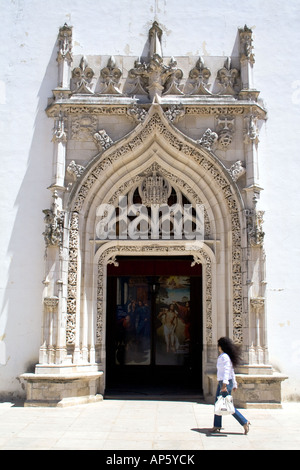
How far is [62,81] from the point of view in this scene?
36.5 ft

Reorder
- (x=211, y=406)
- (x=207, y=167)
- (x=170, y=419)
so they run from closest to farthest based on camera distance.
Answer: (x=170, y=419) → (x=211, y=406) → (x=207, y=167)

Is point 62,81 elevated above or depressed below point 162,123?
above

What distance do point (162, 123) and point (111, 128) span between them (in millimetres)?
1135

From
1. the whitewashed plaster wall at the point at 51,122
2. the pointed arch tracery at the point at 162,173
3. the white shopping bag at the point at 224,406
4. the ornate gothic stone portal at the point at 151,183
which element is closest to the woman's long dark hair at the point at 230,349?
the white shopping bag at the point at 224,406

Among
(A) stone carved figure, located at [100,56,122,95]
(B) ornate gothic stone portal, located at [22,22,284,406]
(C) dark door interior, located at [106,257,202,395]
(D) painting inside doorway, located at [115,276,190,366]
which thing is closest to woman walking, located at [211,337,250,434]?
(B) ornate gothic stone portal, located at [22,22,284,406]

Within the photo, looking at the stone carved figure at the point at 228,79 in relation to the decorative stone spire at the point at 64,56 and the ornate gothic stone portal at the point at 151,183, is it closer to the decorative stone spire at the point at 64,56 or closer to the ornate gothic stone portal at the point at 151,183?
the ornate gothic stone portal at the point at 151,183

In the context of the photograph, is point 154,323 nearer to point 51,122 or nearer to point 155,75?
point 51,122

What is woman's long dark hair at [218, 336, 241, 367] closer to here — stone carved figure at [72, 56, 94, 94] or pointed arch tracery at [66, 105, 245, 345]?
pointed arch tracery at [66, 105, 245, 345]

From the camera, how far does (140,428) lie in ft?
26.4

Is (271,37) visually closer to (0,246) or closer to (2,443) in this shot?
(0,246)

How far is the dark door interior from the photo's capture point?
44.0ft

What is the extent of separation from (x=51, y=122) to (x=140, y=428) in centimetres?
677

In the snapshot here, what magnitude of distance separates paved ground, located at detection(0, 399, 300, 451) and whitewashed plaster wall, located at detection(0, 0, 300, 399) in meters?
1.67

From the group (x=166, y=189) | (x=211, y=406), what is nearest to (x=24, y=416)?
(x=211, y=406)
